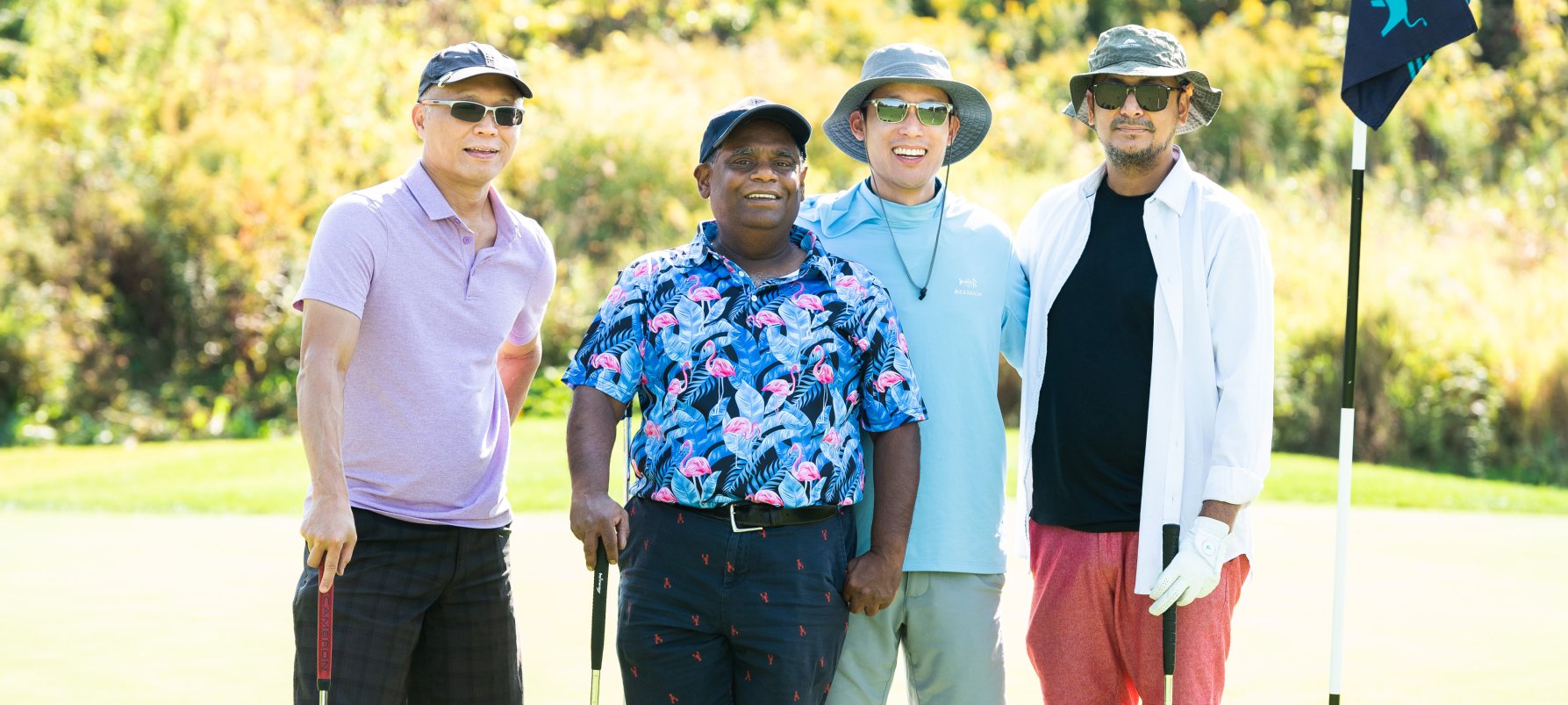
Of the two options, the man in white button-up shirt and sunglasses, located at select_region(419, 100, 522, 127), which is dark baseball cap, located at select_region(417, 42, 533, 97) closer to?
sunglasses, located at select_region(419, 100, 522, 127)

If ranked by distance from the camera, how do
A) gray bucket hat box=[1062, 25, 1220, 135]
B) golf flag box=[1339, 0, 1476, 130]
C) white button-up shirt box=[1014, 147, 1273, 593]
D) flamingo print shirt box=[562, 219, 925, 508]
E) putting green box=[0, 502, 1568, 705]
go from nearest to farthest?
flamingo print shirt box=[562, 219, 925, 508]
white button-up shirt box=[1014, 147, 1273, 593]
gray bucket hat box=[1062, 25, 1220, 135]
golf flag box=[1339, 0, 1476, 130]
putting green box=[0, 502, 1568, 705]

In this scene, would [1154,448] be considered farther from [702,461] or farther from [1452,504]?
[1452,504]

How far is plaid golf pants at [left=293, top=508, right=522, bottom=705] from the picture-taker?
3479mm

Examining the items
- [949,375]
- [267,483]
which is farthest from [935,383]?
[267,483]

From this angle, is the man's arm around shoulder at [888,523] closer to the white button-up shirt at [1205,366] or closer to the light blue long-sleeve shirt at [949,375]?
the light blue long-sleeve shirt at [949,375]

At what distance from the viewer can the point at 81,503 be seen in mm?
8875

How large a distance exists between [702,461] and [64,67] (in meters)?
12.4

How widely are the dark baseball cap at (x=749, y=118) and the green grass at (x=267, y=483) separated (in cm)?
499

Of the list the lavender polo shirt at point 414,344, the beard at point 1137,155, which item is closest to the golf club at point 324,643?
the lavender polo shirt at point 414,344

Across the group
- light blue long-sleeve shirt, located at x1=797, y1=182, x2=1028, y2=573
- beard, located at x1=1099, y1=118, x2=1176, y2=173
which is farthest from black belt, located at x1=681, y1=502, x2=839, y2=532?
beard, located at x1=1099, y1=118, x2=1176, y2=173

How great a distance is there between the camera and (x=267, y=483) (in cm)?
967

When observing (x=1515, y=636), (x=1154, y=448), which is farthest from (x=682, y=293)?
(x=1515, y=636)

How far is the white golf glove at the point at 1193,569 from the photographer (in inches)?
136

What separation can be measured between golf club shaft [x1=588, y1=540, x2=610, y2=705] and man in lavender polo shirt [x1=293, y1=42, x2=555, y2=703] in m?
0.39
